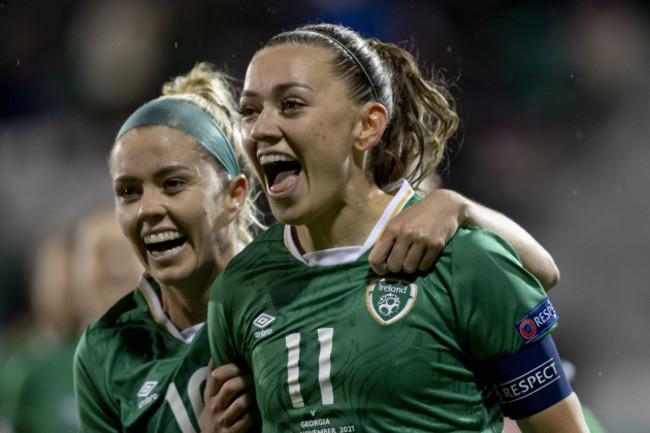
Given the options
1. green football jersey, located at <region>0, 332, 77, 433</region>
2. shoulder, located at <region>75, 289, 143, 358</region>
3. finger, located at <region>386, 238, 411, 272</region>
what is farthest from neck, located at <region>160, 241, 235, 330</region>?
green football jersey, located at <region>0, 332, 77, 433</region>

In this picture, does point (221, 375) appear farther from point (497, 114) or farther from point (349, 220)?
point (497, 114)

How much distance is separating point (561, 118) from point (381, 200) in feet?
11.1

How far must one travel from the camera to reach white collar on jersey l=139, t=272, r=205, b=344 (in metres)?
2.55

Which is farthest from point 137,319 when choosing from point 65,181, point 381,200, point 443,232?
point 65,181

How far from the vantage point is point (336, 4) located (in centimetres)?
538

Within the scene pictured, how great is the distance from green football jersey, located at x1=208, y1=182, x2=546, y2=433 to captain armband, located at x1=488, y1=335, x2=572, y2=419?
30 mm

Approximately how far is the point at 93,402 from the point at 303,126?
1.17m

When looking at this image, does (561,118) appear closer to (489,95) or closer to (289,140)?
(489,95)

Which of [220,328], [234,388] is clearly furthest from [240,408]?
[220,328]

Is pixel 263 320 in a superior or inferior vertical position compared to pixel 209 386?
superior

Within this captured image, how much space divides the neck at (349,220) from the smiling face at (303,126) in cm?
2

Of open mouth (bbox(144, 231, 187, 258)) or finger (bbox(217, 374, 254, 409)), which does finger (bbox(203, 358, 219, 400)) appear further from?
open mouth (bbox(144, 231, 187, 258))

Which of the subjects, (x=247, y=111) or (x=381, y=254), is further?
(x=247, y=111)

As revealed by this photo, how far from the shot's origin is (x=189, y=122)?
2.54 metres
